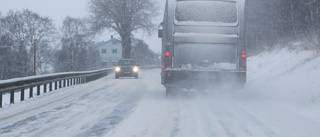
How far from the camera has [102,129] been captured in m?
7.03

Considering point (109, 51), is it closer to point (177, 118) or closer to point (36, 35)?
point (36, 35)

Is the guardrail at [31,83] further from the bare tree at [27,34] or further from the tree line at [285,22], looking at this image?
the bare tree at [27,34]

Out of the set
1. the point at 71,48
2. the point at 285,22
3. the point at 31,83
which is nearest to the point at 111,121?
the point at 31,83

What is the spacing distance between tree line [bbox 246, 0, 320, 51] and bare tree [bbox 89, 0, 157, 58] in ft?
39.3

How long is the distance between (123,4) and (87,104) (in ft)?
112

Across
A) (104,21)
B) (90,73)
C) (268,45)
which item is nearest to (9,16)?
(104,21)

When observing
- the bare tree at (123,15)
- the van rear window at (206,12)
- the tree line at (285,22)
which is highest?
the bare tree at (123,15)

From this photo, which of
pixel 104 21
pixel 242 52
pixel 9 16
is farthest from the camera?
pixel 9 16

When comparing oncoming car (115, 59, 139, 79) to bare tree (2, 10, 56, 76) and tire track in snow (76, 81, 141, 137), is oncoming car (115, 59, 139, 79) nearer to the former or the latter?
tire track in snow (76, 81, 141, 137)

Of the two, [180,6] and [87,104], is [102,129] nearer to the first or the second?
[87,104]

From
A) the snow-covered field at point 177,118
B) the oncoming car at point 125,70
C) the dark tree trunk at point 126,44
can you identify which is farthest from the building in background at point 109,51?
the snow-covered field at point 177,118

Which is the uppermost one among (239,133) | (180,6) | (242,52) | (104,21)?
(104,21)

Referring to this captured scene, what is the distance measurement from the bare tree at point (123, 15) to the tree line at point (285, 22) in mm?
11970

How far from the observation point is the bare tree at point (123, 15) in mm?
43125
